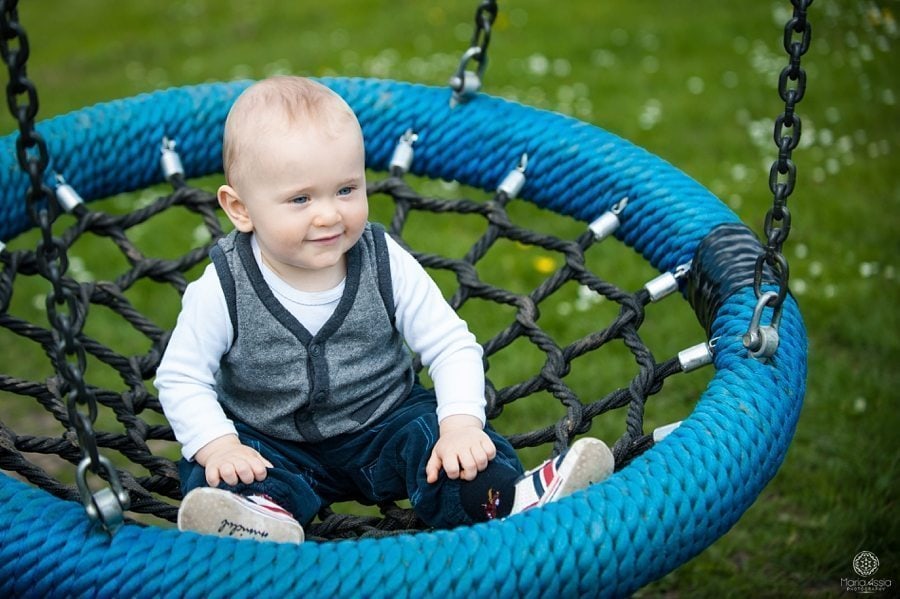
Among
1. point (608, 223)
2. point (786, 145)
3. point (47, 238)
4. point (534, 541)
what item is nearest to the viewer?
point (47, 238)

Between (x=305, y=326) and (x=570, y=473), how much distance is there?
0.59 m

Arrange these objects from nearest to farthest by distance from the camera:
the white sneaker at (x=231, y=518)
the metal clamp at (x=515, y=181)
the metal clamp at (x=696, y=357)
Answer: the white sneaker at (x=231, y=518) → the metal clamp at (x=696, y=357) → the metal clamp at (x=515, y=181)

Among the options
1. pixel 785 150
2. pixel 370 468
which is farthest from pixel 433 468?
pixel 785 150

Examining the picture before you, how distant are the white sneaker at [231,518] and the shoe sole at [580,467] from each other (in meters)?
0.44

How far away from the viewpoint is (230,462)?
6.18 ft

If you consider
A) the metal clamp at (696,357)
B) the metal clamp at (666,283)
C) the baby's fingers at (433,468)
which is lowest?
the baby's fingers at (433,468)

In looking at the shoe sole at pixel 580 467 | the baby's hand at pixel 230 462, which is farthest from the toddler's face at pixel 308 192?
the shoe sole at pixel 580 467

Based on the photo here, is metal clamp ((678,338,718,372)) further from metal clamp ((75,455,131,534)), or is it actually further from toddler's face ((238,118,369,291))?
metal clamp ((75,455,131,534))

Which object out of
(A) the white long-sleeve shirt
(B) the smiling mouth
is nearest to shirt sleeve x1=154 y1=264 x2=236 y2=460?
(A) the white long-sleeve shirt

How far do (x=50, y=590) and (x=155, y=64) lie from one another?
21.7ft

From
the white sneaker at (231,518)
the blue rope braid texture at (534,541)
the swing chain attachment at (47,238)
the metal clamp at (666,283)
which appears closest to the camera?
the swing chain attachment at (47,238)

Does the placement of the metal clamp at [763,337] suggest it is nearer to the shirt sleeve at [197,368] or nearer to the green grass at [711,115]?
the shirt sleeve at [197,368]

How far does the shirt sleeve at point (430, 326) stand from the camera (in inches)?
82.1

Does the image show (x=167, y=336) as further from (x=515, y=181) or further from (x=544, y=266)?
(x=544, y=266)
